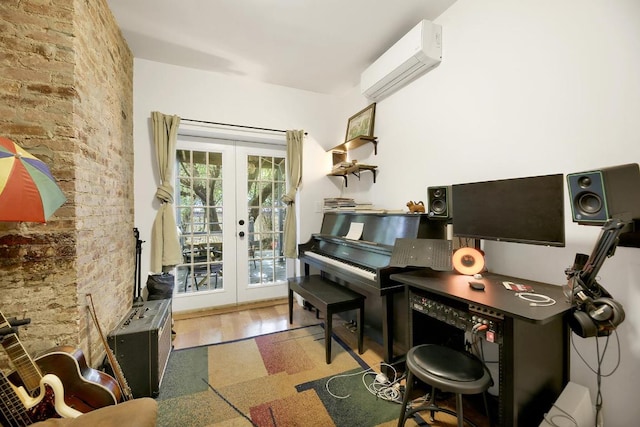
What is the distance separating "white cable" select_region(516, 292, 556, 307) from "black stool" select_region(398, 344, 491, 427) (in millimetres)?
392

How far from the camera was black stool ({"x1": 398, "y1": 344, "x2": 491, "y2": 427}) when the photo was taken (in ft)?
3.79

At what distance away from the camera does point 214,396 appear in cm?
173

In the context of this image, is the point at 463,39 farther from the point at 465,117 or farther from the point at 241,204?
the point at 241,204

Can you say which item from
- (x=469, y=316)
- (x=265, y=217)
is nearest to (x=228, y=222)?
(x=265, y=217)

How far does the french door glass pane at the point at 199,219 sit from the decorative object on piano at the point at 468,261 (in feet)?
8.73

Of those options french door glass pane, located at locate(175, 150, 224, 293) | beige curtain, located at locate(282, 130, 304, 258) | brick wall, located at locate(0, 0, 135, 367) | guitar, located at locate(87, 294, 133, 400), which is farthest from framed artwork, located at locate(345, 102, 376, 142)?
guitar, located at locate(87, 294, 133, 400)

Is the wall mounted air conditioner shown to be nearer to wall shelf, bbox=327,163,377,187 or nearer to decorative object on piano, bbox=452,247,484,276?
wall shelf, bbox=327,163,377,187

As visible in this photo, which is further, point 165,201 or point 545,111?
point 165,201

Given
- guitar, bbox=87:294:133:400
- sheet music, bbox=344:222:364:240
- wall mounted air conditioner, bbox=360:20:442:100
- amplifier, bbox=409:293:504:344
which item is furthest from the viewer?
sheet music, bbox=344:222:364:240

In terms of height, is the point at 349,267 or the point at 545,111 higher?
the point at 545,111

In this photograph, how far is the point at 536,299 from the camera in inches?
48.7

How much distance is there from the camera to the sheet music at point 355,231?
2.57 m

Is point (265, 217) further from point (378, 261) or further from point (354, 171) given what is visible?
point (378, 261)

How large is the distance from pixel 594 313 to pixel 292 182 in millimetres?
2874
